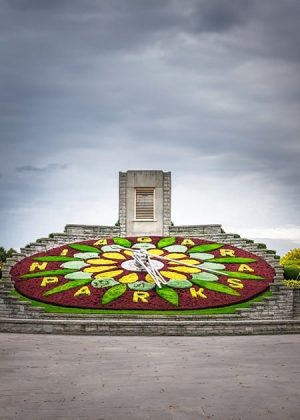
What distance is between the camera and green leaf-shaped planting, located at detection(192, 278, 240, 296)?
19.6 meters

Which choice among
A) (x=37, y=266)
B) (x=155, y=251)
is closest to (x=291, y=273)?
(x=155, y=251)

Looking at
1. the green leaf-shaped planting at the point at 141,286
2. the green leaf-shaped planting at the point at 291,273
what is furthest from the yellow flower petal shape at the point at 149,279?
the green leaf-shaped planting at the point at 291,273

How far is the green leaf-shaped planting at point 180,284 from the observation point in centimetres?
1996

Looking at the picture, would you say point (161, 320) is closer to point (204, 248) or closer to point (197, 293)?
point (197, 293)

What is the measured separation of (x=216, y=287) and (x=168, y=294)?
1965mm

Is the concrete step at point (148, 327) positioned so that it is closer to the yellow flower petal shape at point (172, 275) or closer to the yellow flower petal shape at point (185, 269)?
the yellow flower petal shape at point (172, 275)

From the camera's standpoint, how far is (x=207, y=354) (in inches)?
475

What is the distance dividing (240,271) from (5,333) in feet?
33.7

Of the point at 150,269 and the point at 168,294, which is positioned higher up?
the point at 150,269

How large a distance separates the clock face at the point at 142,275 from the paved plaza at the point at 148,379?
180 inches

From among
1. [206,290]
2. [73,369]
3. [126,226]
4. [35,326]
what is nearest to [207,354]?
[73,369]

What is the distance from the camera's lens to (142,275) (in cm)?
2108

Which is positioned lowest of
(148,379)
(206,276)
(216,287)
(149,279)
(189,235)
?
(148,379)

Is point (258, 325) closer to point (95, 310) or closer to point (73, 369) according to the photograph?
point (95, 310)
